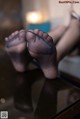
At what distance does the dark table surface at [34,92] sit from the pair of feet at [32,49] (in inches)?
1.6

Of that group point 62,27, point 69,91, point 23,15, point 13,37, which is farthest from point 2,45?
point 69,91

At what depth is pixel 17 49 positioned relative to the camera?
0.88 m

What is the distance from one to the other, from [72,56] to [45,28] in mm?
200

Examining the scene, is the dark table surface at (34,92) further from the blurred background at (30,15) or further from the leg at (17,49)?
the blurred background at (30,15)

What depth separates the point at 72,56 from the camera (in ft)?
3.02

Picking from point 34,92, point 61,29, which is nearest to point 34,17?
point 61,29

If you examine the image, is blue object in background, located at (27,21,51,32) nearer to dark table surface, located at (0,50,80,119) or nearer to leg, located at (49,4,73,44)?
leg, located at (49,4,73,44)

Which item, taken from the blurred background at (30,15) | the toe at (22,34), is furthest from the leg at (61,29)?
the toe at (22,34)

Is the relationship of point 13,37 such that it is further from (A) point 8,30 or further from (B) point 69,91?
(B) point 69,91

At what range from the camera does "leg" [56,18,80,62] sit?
89 cm

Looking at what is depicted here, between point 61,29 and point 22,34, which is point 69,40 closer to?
point 61,29

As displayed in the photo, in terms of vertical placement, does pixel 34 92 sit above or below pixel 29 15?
below

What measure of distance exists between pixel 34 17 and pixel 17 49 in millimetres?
171

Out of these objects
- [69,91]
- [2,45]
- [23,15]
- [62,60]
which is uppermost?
[23,15]
